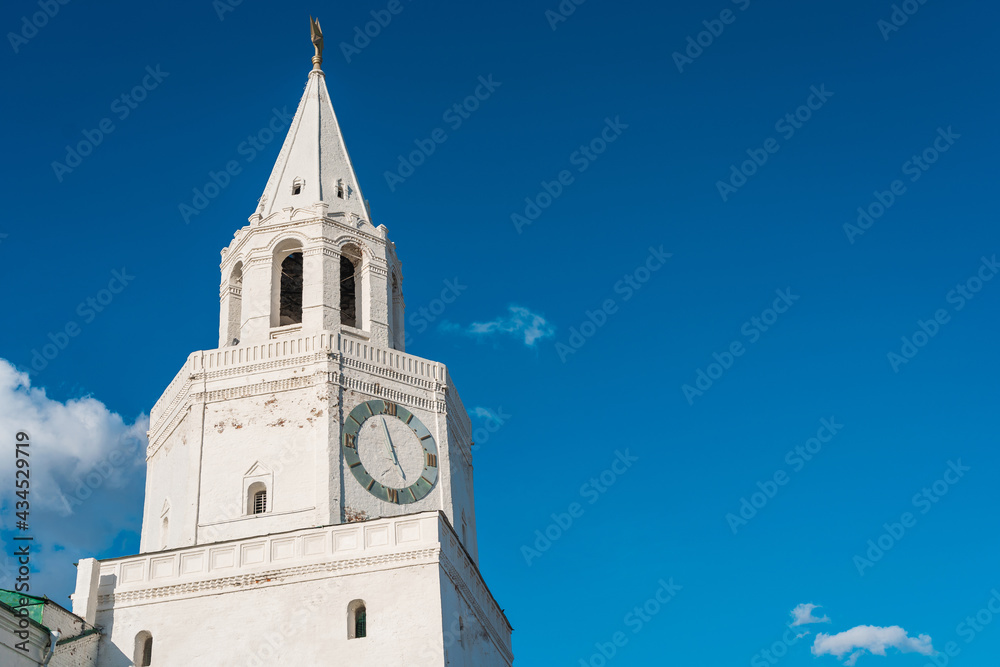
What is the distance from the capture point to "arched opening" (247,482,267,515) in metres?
33.3

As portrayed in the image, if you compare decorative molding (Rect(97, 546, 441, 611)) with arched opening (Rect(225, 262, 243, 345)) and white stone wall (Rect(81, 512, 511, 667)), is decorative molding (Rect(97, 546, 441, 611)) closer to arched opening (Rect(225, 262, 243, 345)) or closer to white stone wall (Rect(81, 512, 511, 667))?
white stone wall (Rect(81, 512, 511, 667))

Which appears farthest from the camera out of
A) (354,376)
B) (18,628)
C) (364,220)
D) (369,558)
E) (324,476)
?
(364,220)

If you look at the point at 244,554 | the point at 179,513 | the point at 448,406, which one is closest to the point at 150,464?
the point at 179,513

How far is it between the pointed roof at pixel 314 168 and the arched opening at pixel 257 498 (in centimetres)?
1086

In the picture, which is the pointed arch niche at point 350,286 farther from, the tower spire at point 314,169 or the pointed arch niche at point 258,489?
the pointed arch niche at point 258,489

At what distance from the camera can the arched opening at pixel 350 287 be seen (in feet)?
130

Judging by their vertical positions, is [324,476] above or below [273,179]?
below

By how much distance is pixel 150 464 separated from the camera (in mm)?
37188

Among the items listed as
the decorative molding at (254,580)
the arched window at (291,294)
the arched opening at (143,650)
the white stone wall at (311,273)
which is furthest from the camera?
the arched window at (291,294)

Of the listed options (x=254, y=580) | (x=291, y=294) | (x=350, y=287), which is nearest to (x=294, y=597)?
(x=254, y=580)

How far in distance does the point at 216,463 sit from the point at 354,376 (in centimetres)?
486

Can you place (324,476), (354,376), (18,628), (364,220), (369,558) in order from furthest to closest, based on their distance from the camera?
(364,220), (354,376), (324,476), (369,558), (18,628)

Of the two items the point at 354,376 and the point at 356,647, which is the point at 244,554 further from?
the point at 354,376

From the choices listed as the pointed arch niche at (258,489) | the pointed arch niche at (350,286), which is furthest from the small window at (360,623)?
the pointed arch niche at (350,286)
